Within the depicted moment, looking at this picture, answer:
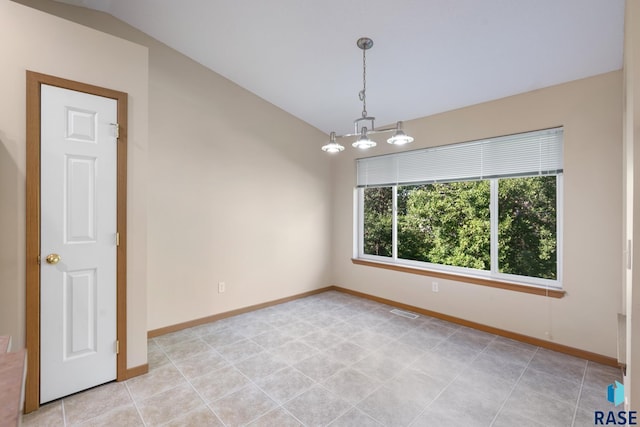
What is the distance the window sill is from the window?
0.14 m

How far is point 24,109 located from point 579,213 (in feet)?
15.0

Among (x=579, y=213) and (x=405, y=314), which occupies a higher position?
(x=579, y=213)

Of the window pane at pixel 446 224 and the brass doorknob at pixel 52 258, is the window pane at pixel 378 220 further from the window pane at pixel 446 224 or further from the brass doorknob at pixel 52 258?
the brass doorknob at pixel 52 258

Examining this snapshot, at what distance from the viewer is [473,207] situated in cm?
365

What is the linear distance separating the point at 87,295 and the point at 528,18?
388 centimetres

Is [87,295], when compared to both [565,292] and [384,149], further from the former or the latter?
[565,292]

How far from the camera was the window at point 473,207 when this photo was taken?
3.11 meters

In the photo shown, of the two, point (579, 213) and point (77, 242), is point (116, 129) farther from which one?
point (579, 213)

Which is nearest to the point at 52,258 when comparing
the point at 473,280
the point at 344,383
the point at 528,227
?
the point at 344,383

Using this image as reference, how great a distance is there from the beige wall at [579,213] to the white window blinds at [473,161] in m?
0.11

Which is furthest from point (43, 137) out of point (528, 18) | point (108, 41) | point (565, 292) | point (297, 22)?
point (565, 292)

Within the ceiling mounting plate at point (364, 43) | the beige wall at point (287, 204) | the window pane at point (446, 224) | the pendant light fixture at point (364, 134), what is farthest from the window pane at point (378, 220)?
the ceiling mounting plate at point (364, 43)

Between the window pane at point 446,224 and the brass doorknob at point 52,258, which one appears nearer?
the brass doorknob at point 52,258

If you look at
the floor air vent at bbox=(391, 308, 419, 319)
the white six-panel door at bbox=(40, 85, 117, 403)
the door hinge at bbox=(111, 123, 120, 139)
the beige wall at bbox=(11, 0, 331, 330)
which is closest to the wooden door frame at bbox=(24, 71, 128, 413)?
the white six-panel door at bbox=(40, 85, 117, 403)
